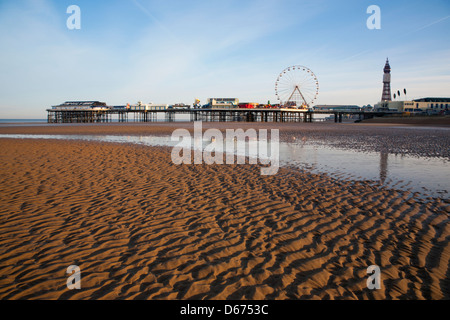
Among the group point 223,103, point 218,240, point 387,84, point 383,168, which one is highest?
point 387,84

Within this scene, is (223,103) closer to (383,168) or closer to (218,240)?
(383,168)

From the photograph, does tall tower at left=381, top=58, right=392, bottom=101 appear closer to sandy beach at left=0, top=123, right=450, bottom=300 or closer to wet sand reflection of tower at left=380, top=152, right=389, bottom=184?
wet sand reflection of tower at left=380, top=152, right=389, bottom=184

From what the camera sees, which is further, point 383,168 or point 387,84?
point 387,84

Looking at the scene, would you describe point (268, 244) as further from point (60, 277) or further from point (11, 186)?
point (11, 186)

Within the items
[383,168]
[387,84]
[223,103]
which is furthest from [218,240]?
[387,84]

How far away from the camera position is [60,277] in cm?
338

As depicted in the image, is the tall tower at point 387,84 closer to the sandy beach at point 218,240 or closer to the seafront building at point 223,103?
the seafront building at point 223,103

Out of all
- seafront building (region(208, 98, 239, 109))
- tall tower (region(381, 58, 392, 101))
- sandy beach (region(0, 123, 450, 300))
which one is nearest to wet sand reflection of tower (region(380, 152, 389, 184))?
sandy beach (region(0, 123, 450, 300))

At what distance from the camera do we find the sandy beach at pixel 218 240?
3.21 metres

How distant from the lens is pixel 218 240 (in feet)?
14.5

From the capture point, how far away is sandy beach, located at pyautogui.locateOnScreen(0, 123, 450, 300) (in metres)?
3.21

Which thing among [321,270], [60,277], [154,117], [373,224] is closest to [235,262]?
[321,270]

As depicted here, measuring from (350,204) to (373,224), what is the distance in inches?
47.1

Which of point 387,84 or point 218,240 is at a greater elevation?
point 387,84
